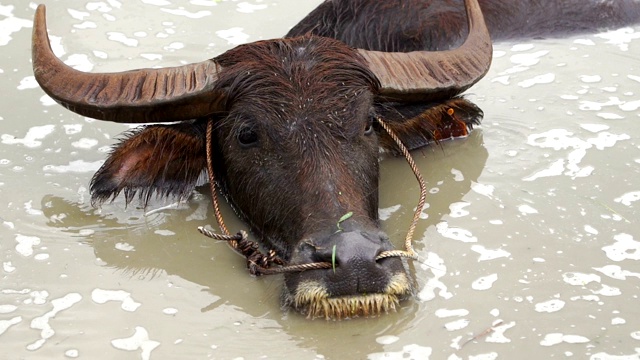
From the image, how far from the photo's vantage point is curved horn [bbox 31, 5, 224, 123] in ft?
16.1

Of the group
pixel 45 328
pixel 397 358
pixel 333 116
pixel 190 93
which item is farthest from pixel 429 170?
pixel 45 328

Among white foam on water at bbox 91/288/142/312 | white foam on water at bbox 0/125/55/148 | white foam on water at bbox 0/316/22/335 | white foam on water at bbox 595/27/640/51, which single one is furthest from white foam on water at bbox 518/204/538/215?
white foam on water at bbox 0/125/55/148

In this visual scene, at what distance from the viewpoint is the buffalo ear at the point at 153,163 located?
5.16 metres

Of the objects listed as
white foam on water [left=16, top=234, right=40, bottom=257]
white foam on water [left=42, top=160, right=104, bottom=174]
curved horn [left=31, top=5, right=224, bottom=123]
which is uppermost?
curved horn [left=31, top=5, right=224, bottom=123]

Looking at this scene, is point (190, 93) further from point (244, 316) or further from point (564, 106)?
point (564, 106)

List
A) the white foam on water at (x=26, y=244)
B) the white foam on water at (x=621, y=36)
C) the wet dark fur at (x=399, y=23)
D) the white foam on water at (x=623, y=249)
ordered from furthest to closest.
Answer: the white foam on water at (x=621, y=36), the wet dark fur at (x=399, y=23), the white foam on water at (x=26, y=244), the white foam on water at (x=623, y=249)

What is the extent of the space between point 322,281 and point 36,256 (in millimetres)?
1560

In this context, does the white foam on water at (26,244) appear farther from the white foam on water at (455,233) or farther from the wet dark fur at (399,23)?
the wet dark fur at (399,23)

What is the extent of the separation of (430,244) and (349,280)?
0.94 m

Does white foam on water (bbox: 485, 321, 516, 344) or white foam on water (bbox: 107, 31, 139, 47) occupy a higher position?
white foam on water (bbox: 107, 31, 139, 47)

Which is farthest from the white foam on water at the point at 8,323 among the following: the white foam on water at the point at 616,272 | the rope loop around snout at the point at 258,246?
the white foam on water at the point at 616,272

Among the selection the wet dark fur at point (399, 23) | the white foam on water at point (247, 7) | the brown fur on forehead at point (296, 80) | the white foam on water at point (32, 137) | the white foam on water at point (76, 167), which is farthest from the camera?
the white foam on water at point (247, 7)

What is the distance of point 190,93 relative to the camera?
4.93 meters

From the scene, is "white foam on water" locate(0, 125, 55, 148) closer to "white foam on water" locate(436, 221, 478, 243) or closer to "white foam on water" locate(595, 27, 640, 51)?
"white foam on water" locate(436, 221, 478, 243)
